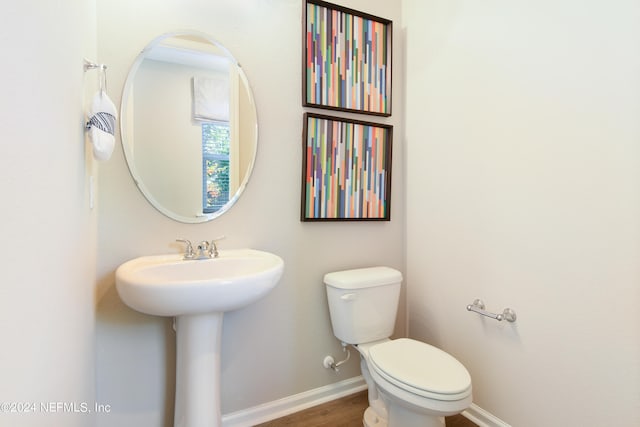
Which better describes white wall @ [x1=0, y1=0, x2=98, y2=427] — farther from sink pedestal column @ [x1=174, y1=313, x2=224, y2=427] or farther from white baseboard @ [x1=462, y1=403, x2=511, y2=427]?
white baseboard @ [x1=462, y1=403, x2=511, y2=427]

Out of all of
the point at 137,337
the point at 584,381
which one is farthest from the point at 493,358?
the point at 137,337

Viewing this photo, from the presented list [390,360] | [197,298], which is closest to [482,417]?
[390,360]

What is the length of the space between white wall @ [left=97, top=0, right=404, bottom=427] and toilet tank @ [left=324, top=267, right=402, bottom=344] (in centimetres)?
14

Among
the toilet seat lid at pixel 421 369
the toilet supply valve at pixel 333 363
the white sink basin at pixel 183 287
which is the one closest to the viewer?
the white sink basin at pixel 183 287

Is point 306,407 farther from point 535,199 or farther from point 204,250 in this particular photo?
point 535,199

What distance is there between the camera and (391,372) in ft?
3.99

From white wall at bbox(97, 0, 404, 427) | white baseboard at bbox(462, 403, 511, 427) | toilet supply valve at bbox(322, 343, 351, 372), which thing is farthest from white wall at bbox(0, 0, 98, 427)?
white baseboard at bbox(462, 403, 511, 427)

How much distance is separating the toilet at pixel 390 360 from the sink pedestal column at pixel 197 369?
24.9 inches

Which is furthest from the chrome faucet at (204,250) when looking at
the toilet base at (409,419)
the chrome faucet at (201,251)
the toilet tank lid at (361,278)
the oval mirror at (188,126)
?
the toilet base at (409,419)

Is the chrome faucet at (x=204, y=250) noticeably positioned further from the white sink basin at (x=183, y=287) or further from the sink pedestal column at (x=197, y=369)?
the sink pedestal column at (x=197, y=369)

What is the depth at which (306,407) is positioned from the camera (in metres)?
1.66

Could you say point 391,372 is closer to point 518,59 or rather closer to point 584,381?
point 584,381

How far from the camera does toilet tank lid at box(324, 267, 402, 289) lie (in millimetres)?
1544

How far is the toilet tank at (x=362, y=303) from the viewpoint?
5.09ft
